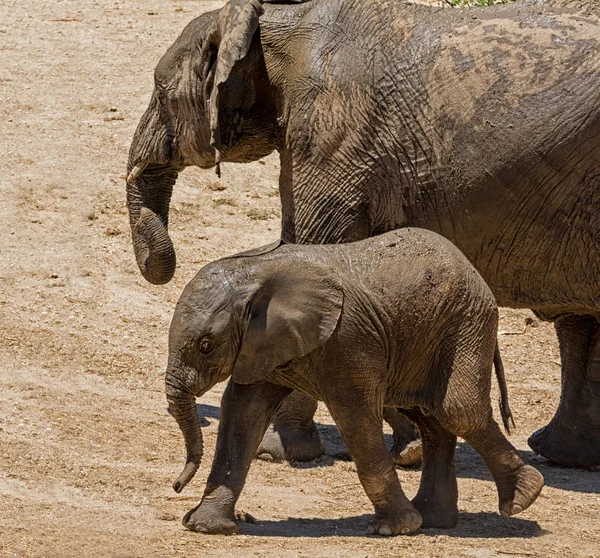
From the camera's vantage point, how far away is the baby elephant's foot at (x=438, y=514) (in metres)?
7.30

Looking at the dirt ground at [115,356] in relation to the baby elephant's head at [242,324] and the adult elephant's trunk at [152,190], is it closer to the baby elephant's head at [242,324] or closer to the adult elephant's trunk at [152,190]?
the baby elephant's head at [242,324]

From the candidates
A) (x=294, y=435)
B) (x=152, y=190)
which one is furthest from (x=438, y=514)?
(x=152, y=190)

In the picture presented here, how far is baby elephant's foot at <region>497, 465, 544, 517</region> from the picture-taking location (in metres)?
7.25

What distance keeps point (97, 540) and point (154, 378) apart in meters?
3.32

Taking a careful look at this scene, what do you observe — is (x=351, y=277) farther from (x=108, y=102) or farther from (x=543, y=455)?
(x=108, y=102)

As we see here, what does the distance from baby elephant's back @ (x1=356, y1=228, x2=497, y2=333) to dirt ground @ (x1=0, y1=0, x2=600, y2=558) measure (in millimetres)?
979

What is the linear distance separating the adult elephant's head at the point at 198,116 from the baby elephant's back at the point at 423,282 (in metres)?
1.53

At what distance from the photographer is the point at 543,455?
29.9 feet

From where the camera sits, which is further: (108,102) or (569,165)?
(108,102)

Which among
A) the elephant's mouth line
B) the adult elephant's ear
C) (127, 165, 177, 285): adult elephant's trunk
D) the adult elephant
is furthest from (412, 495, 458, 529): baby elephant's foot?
the elephant's mouth line

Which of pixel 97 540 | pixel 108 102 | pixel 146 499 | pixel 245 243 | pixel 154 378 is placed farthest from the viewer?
pixel 108 102

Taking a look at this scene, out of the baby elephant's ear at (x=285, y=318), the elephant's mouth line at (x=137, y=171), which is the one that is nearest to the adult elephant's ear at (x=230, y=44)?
the elephant's mouth line at (x=137, y=171)

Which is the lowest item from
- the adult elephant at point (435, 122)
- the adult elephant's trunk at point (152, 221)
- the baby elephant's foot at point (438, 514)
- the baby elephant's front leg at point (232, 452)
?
the baby elephant's foot at point (438, 514)

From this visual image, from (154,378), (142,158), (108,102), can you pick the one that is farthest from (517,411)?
(108,102)
